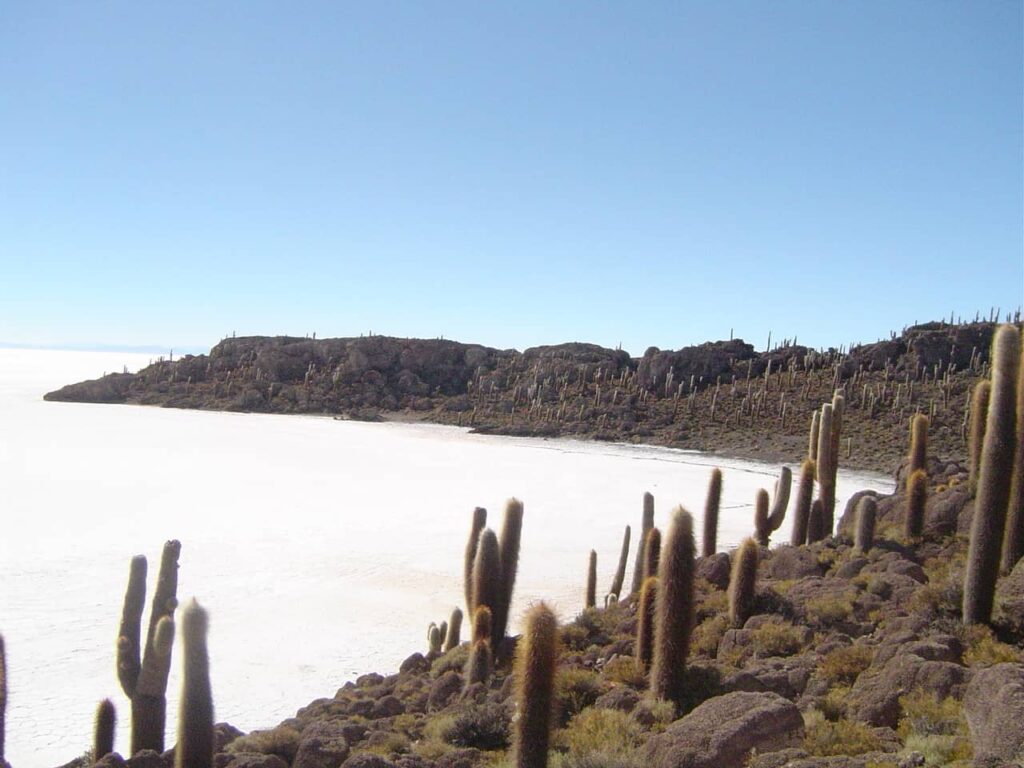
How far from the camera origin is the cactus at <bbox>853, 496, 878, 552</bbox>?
480 inches

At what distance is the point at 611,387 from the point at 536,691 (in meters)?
55.5

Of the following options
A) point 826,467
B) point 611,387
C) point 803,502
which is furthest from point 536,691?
point 611,387

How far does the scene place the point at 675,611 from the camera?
25.9ft

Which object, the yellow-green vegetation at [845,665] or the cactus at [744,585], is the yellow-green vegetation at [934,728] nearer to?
the yellow-green vegetation at [845,665]

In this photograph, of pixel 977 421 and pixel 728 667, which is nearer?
pixel 728 667

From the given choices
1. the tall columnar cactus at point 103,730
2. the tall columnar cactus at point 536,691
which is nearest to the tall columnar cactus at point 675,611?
the tall columnar cactus at point 536,691

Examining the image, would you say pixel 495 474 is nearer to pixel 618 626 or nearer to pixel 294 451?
pixel 294 451

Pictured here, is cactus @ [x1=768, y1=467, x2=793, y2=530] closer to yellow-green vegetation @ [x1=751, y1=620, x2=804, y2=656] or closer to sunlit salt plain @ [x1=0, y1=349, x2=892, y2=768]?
sunlit salt plain @ [x1=0, y1=349, x2=892, y2=768]

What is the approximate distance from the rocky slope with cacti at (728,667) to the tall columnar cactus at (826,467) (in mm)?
1668

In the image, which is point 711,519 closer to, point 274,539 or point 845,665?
point 845,665

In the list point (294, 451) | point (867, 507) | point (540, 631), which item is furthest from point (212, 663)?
point (294, 451)

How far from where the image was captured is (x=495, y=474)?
34000mm

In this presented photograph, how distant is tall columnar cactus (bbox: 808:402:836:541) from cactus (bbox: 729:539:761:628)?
17.1ft

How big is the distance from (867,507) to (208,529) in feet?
50.7
